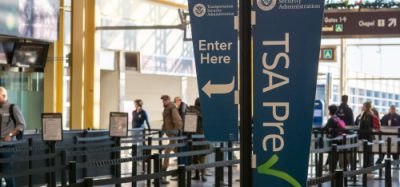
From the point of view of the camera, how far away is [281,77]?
484 centimetres

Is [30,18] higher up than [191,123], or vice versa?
[30,18]

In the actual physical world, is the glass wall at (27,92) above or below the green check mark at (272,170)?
above

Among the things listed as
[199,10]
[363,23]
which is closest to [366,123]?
[363,23]

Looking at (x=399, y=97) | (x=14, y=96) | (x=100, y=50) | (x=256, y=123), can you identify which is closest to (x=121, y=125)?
(x=14, y=96)

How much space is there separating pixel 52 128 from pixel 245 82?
8.51 meters

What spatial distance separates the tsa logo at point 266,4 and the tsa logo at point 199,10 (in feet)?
10.8

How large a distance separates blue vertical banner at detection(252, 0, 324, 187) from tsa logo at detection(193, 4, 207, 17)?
332 centimetres

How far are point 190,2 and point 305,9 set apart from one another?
330 cm

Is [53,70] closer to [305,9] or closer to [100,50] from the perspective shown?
[100,50]

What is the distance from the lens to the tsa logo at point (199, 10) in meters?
8.16

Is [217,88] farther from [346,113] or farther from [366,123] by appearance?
[346,113]

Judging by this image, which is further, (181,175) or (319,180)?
(319,180)

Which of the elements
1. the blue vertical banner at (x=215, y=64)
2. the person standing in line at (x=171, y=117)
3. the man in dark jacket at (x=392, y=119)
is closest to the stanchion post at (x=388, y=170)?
the blue vertical banner at (x=215, y=64)

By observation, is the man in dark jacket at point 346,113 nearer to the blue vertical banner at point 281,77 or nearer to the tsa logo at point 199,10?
the tsa logo at point 199,10
